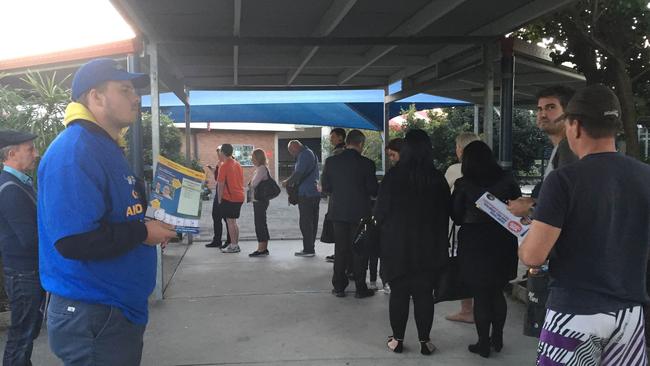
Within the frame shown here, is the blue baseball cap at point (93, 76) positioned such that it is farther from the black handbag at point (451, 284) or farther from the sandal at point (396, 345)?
the sandal at point (396, 345)

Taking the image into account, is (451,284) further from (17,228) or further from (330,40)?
(330,40)

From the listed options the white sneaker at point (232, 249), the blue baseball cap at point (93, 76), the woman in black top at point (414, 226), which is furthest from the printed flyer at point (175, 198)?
the white sneaker at point (232, 249)

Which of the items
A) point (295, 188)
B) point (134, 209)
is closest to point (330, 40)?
point (295, 188)

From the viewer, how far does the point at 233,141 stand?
26.4 m

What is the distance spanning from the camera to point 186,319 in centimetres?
466

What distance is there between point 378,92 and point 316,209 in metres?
3.52

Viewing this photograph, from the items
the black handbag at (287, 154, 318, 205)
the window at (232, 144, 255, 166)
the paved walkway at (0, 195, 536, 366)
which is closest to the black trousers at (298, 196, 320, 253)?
the black handbag at (287, 154, 318, 205)

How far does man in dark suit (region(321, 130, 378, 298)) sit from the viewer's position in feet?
16.9

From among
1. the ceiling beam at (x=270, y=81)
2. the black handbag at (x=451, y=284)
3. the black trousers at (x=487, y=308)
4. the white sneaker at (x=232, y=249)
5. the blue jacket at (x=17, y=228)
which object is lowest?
the white sneaker at (x=232, y=249)

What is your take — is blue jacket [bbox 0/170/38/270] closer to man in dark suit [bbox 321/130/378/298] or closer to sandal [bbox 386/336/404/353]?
sandal [bbox 386/336/404/353]

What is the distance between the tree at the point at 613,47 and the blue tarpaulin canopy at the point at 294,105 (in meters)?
3.94

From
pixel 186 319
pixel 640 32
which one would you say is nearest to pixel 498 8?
pixel 640 32

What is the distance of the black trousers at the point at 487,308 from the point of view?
12.0 feet

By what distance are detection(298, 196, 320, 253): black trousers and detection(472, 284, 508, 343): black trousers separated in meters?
3.73
